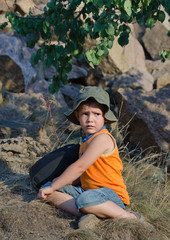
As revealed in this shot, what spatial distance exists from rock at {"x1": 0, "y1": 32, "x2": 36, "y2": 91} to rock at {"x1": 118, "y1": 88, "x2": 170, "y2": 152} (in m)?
3.83

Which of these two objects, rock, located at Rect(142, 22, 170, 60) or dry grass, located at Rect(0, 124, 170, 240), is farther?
rock, located at Rect(142, 22, 170, 60)

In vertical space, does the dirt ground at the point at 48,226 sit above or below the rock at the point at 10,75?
below

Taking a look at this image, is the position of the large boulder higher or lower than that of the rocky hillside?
higher

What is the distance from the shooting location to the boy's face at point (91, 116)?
8.87ft

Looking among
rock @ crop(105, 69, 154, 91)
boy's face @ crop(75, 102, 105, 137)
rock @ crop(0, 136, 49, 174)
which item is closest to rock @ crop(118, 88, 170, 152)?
rock @ crop(0, 136, 49, 174)

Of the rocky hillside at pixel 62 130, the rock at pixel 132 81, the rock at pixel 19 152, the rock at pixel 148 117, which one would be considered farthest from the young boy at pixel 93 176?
the rock at pixel 132 81

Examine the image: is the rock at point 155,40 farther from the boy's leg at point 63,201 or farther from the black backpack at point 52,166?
the boy's leg at point 63,201

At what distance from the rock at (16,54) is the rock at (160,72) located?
14.2ft

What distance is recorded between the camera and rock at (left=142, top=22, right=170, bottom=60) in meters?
14.1

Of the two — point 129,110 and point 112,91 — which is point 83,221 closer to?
point 129,110

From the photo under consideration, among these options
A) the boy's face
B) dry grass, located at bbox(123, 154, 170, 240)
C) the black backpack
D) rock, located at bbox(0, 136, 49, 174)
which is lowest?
dry grass, located at bbox(123, 154, 170, 240)

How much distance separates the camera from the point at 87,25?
3.44m

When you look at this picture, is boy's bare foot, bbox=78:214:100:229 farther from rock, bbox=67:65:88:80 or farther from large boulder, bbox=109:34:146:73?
large boulder, bbox=109:34:146:73

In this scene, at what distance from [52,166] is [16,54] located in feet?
21.3
